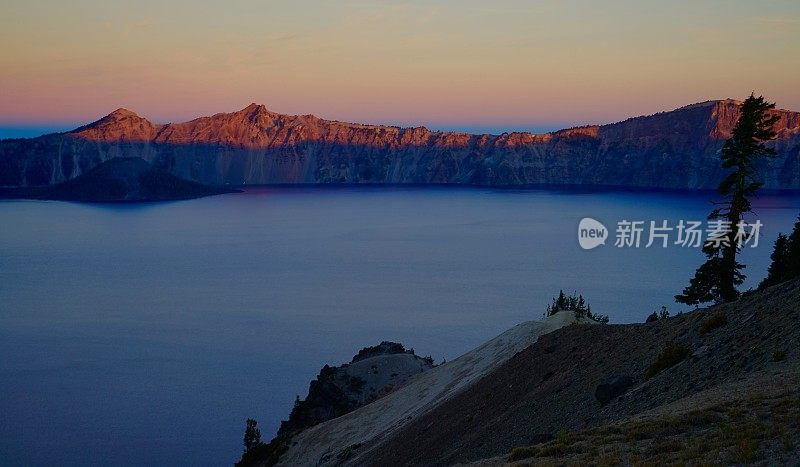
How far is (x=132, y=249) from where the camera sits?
15462 centimetres

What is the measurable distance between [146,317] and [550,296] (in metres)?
45.6

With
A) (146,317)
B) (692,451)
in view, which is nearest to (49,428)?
(146,317)

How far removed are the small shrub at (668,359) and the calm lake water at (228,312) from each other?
32.1 m

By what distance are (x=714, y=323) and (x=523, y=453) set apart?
32.0ft

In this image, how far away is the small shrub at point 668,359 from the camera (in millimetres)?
22578

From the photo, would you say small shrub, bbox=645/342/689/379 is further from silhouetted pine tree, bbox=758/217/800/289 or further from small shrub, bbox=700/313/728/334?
silhouetted pine tree, bbox=758/217/800/289

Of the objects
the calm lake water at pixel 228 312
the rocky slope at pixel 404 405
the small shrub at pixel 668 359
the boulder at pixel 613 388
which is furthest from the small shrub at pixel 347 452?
the calm lake water at pixel 228 312

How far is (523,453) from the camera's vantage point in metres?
17.1

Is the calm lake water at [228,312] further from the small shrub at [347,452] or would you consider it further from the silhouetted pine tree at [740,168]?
the silhouetted pine tree at [740,168]

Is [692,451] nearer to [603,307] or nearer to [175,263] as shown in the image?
[603,307]

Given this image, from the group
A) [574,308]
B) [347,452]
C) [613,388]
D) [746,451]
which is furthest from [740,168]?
[746,451]

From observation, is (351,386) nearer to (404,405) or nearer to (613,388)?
(404,405)

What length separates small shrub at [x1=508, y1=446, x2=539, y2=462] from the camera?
16.8m

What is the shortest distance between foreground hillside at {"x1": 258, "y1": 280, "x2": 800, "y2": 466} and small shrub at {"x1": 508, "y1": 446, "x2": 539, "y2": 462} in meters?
0.03
